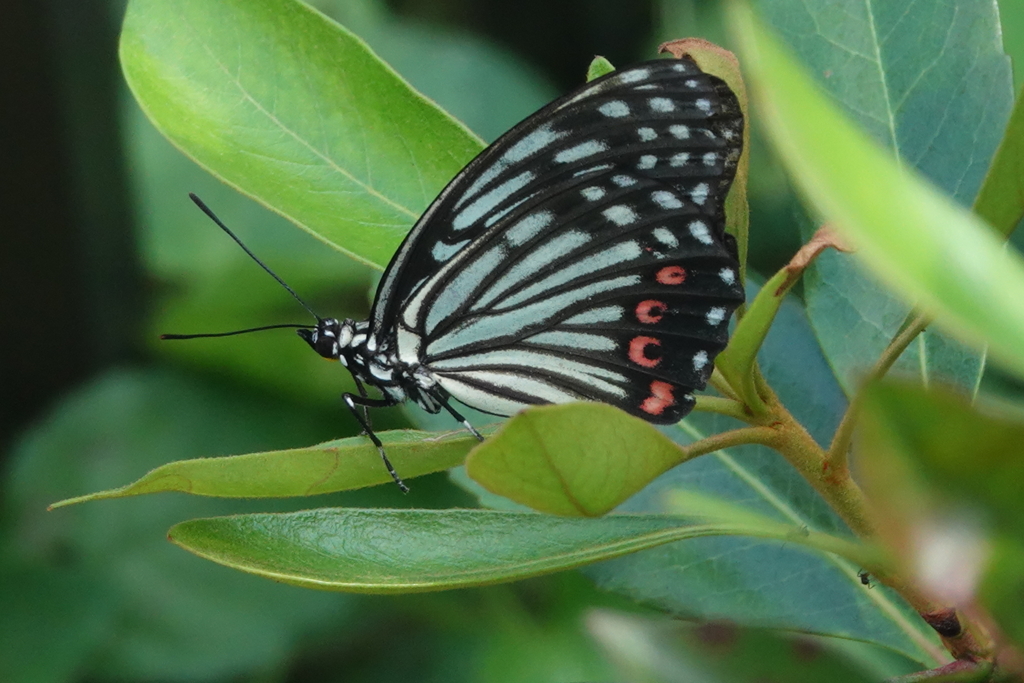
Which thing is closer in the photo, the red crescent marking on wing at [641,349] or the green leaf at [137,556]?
the red crescent marking on wing at [641,349]

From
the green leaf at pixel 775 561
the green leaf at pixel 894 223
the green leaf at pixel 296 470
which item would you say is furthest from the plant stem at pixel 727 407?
the green leaf at pixel 894 223

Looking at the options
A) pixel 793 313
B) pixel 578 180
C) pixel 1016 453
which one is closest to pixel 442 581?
pixel 1016 453

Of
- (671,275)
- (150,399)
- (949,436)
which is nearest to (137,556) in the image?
(150,399)

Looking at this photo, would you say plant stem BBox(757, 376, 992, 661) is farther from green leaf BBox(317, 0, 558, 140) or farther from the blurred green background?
green leaf BBox(317, 0, 558, 140)

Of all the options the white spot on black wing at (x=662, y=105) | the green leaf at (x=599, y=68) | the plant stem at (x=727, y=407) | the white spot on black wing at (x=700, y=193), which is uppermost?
the green leaf at (x=599, y=68)

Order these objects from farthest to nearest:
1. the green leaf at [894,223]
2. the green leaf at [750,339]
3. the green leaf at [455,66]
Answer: the green leaf at [455,66]
the green leaf at [750,339]
the green leaf at [894,223]

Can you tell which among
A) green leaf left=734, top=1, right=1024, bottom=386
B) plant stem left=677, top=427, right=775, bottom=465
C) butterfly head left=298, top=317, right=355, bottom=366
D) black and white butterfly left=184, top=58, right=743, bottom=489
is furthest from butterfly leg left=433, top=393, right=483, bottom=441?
green leaf left=734, top=1, right=1024, bottom=386

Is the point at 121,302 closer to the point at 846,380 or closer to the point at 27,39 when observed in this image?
the point at 27,39

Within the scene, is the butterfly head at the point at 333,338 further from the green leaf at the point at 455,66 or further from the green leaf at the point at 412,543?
the green leaf at the point at 455,66
